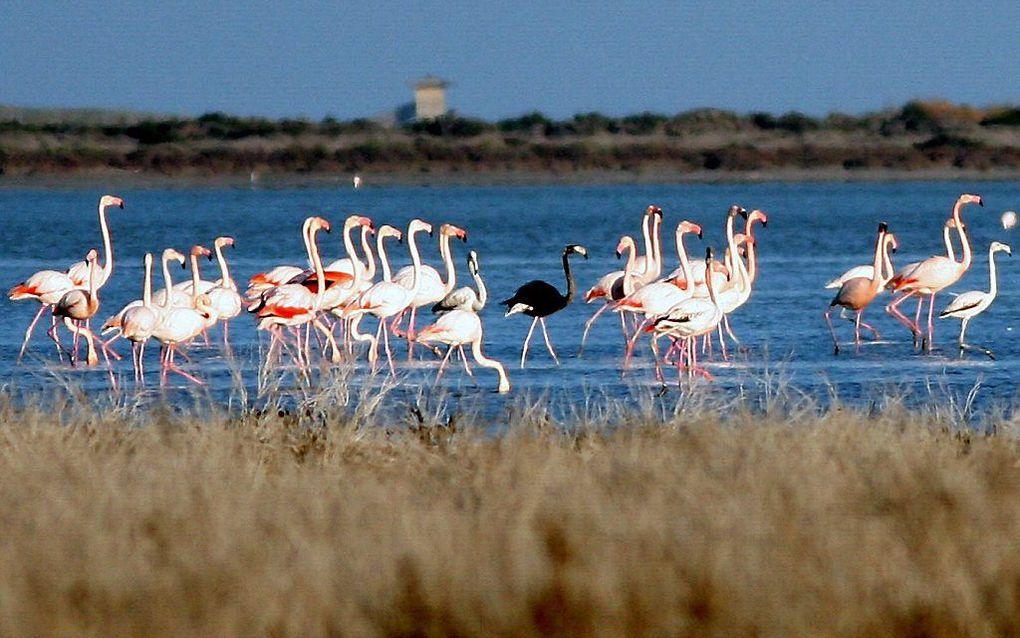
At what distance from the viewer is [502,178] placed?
5978 centimetres

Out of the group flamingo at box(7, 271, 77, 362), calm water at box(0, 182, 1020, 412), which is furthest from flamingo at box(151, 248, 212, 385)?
flamingo at box(7, 271, 77, 362)

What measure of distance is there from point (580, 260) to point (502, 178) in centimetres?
3423

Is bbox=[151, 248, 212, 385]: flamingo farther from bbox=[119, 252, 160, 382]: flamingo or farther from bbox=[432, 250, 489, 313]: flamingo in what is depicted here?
bbox=[432, 250, 489, 313]: flamingo

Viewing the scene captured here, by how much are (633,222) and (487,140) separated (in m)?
27.9

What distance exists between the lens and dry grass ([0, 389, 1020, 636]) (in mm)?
5387

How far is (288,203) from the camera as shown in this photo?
4916 centimetres

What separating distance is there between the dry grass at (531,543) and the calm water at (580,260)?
298 cm

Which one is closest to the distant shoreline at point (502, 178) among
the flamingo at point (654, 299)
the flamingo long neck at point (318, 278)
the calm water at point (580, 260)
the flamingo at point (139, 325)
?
the calm water at point (580, 260)

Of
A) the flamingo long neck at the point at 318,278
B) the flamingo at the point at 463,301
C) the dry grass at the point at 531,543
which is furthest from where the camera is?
the flamingo at the point at 463,301

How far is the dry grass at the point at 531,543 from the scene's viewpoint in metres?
5.39

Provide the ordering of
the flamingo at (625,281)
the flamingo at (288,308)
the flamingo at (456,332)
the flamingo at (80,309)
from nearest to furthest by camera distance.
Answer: the flamingo at (456,332)
the flamingo at (288,308)
the flamingo at (80,309)
the flamingo at (625,281)

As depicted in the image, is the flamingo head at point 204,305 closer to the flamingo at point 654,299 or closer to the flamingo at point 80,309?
the flamingo at point 80,309

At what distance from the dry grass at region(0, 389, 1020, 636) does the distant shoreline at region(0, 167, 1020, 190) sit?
48204 mm

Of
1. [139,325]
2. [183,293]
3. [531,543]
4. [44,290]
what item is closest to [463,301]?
[183,293]
